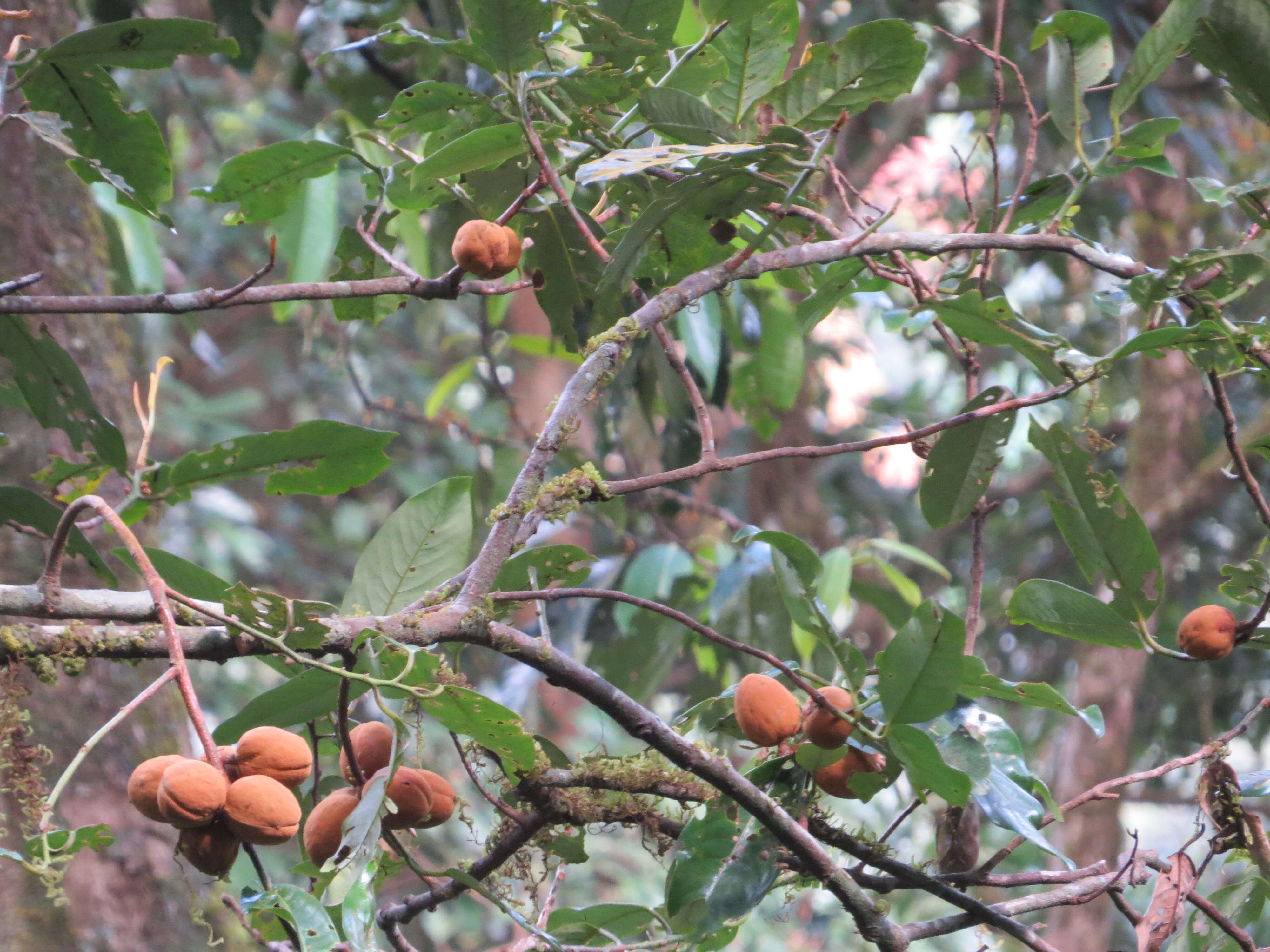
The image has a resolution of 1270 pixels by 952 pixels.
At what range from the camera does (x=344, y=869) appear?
519 millimetres

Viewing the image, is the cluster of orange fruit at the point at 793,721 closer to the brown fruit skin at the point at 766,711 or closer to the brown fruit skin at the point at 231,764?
the brown fruit skin at the point at 766,711

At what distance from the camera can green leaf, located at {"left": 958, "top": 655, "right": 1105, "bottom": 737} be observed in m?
0.70

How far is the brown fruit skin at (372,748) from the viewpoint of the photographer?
2.02ft

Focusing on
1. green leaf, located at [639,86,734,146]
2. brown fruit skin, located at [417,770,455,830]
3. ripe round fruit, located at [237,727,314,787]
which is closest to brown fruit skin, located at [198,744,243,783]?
ripe round fruit, located at [237,727,314,787]

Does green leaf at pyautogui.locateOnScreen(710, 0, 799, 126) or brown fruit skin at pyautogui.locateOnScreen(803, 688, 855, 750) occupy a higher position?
green leaf at pyautogui.locateOnScreen(710, 0, 799, 126)

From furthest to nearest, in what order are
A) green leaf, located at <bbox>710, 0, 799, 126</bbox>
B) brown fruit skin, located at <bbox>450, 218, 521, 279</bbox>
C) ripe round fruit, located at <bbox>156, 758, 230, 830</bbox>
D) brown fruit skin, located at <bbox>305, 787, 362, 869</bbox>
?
green leaf, located at <bbox>710, 0, 799, 126</bbox>, brown fruit skin, located at <bbox>450, 218, 521, 279</bbox>, brown fruit skin, located at <bbox>305, 787, 362, 869</bbox>, ripe round fruit, located at <bbox>156, 758, 230, 830</bbox>

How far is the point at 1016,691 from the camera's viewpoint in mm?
706

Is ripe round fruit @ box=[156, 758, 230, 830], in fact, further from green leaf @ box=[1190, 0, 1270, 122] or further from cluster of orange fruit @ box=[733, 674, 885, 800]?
green leaf @ box=[1190, 0, 1270, 122]

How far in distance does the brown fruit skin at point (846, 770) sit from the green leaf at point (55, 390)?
0.57 m

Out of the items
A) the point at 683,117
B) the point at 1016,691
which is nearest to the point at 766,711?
the point at 1016,691

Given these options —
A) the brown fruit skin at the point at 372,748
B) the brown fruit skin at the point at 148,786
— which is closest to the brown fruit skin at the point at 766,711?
the brown fruit skin at the point at 372,748

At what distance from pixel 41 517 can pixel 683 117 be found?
21.5 inches

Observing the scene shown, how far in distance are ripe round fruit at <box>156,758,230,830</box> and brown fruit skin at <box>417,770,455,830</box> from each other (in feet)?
0.50

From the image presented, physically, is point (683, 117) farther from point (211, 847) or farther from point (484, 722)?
point (211, 847)
